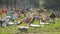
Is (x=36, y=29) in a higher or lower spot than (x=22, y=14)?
lower

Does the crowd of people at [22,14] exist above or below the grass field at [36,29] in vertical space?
above

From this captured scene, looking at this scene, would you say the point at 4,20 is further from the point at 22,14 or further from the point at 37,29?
the point at 37,29

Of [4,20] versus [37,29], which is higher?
[4,20]

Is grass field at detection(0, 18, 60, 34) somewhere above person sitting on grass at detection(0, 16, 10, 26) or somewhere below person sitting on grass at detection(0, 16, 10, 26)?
below

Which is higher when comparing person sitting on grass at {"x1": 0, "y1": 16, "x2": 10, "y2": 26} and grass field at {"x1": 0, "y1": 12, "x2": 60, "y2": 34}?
person sitting on grass at {"x1": 0, "y1": 16, "x2": 10, "y2": 26}

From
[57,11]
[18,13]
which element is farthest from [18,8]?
[57,11]

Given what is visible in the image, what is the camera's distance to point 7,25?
9.57 feet

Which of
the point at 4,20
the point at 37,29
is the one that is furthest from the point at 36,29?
the point at 4,20

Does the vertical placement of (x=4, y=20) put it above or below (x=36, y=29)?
above

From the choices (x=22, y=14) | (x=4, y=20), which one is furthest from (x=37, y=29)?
(x=4, y=20)

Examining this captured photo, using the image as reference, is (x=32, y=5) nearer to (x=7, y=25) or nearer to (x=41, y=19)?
(x=41, y=19)

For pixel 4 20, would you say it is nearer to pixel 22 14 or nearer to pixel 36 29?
pixel 22 14

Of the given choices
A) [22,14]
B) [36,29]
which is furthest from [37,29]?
[22,14]

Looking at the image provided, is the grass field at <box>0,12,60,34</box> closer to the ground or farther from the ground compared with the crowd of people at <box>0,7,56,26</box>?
closer to the ground
